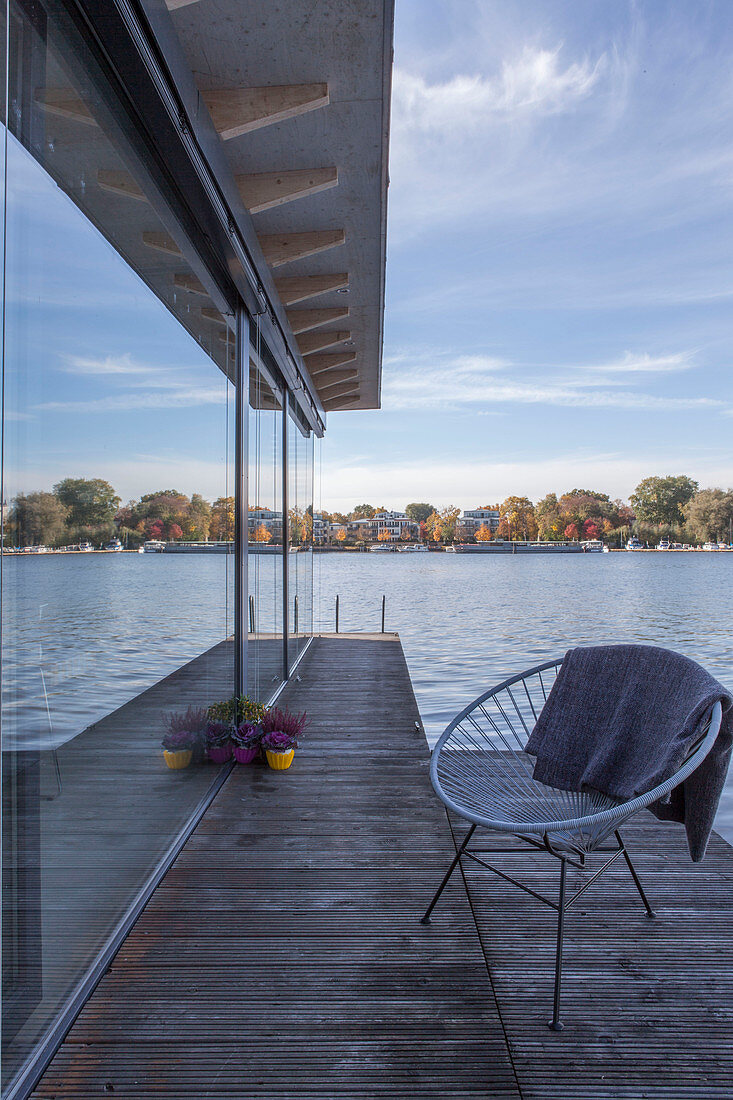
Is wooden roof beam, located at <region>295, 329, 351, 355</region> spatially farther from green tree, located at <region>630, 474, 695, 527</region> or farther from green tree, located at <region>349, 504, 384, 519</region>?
green tree, located at <region>630, 474, 695, 527</region>

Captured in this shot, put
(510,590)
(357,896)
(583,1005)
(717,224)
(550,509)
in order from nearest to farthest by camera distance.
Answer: (583,1005)
(357,896)
(510,590)
(717,224)
(550,509)

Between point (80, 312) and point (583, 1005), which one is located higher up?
point (80, 312)

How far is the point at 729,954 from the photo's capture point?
1.78m

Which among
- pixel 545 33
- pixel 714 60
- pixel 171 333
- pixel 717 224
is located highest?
pixel 717 224

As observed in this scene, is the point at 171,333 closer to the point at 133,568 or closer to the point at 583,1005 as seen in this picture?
the point at 133,568

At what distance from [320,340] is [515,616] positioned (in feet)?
46.2

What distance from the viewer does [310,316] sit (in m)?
4.78

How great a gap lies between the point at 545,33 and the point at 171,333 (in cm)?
1075

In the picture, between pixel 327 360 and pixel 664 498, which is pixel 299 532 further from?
pixel 664 498

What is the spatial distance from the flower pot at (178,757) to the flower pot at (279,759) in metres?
0.74

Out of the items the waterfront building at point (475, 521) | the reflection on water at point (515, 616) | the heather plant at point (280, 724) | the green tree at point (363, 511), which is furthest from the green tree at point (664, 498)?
the heather plant at point (280, 724)

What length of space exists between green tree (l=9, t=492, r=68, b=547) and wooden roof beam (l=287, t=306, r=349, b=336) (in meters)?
3.72

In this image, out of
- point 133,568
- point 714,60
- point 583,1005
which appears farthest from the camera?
point 714,60

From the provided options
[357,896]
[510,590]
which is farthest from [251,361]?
[510,590]
